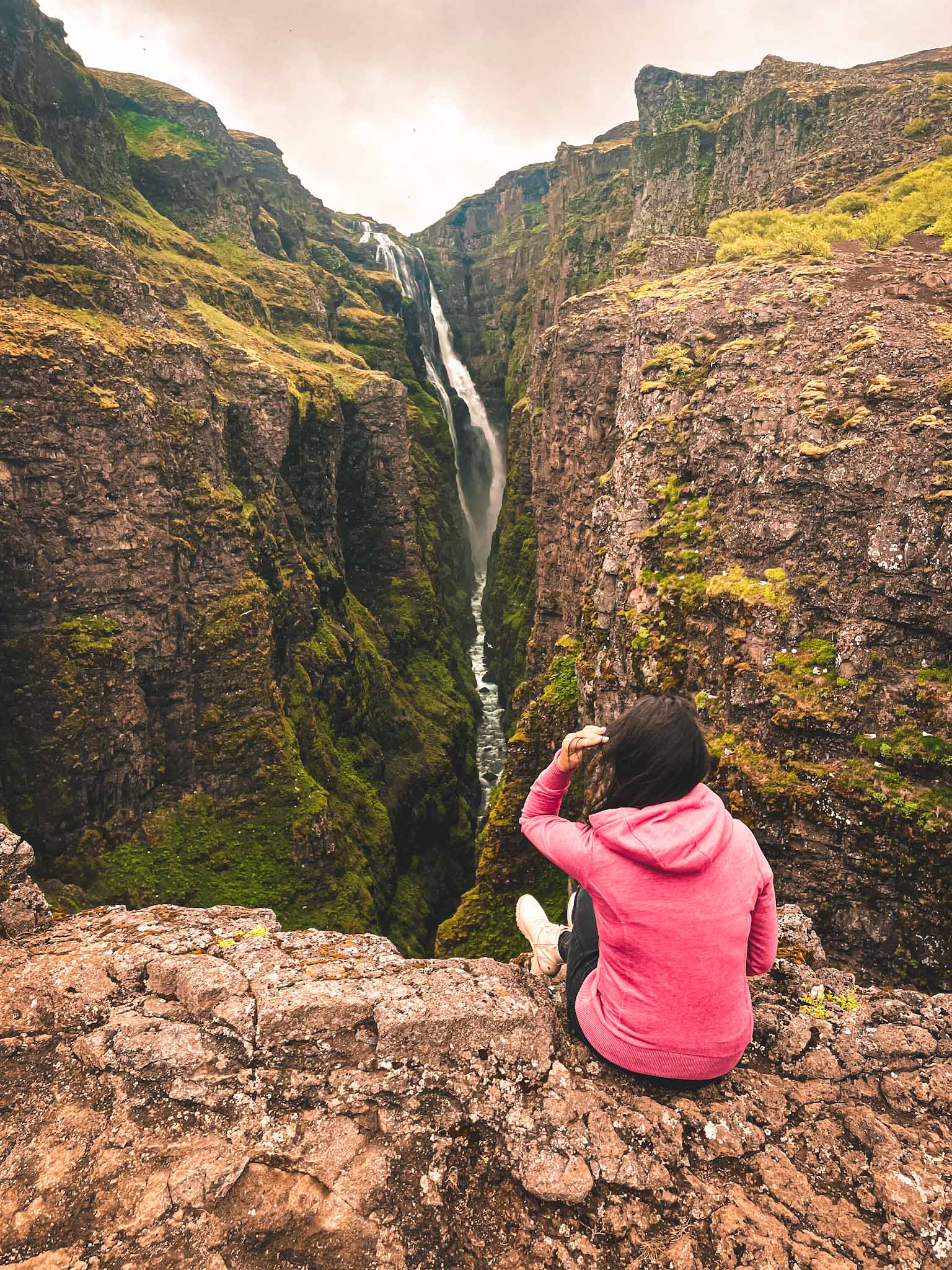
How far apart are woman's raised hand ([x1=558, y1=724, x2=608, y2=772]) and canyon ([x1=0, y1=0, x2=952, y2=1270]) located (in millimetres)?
1950

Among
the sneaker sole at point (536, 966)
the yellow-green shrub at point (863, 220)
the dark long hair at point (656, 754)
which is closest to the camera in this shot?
the dark long hair at point (656, 754)

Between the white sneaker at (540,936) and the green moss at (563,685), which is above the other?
the white sneaker at (540,936)

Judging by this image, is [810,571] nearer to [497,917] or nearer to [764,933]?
[764,933]

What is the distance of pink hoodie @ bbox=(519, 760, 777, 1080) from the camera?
10.8ft

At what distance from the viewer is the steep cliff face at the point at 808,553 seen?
8.16 metres

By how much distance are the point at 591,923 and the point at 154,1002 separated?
3.36 m

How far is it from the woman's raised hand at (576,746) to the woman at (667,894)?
38 centimetres

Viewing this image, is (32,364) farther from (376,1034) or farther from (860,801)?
(860,801)

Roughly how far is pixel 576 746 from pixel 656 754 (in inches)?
32.3

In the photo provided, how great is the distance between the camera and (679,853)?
3.24 meters

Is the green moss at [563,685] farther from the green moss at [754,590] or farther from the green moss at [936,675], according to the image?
the green moss at [936,675]

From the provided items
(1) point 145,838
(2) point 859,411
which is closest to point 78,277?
(1) point 145,838

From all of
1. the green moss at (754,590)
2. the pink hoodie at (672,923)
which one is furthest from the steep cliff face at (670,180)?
the pink hoodie at (672,923)

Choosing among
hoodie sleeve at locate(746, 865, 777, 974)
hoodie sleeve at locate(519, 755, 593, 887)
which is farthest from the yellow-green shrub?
hoodie sleeve at locate(519, 755, 593, 887)
